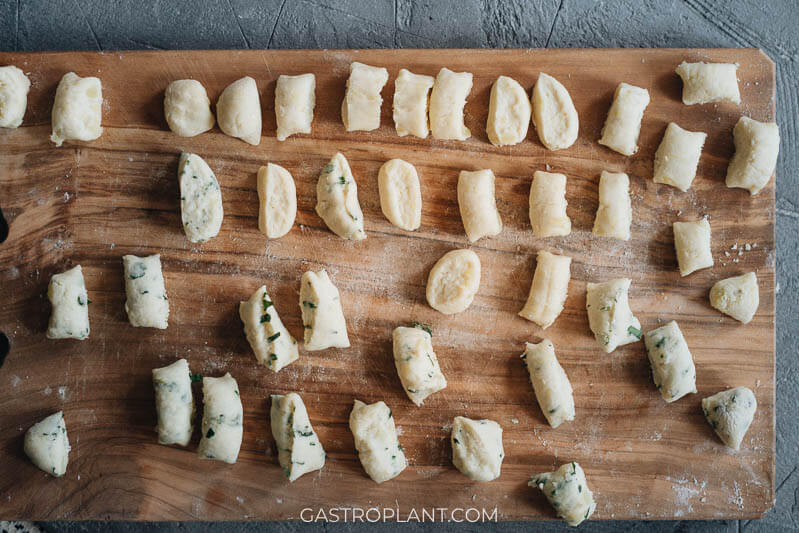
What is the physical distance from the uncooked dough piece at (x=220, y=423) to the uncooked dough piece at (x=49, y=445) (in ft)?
1.82

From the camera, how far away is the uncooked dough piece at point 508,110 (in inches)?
92.7

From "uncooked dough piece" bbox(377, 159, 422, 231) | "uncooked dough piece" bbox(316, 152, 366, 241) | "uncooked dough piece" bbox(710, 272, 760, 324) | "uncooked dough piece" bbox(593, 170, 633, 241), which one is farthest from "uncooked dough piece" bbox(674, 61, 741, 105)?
"uncooked dough piece" bbox(316, 152, 366, 241)

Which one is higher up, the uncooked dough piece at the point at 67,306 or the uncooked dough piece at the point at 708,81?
the uncooked dough piece at the point at 708,81

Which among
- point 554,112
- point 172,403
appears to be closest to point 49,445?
point 172,403

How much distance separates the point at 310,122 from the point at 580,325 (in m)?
1.40

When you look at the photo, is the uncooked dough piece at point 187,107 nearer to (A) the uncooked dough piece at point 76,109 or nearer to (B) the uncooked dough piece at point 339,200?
(A) the uncooked dough piece at point 76,109

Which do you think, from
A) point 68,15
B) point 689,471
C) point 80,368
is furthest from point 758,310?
point 68,15

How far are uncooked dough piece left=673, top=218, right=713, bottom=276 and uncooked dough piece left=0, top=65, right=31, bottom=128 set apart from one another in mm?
2685

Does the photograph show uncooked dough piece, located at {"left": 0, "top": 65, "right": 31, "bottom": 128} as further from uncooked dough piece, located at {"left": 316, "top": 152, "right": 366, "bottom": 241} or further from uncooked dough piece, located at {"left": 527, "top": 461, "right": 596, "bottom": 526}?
uncooked dough piece, located at {"left": 527, "top": 461, "right": 596, "bottom": 526}

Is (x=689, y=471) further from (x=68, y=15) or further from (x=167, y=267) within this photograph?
(x=68, y=15)

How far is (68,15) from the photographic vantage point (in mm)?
2529

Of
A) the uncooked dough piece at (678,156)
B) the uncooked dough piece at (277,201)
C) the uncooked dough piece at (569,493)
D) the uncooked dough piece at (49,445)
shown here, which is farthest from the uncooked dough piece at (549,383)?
the uncooked dough piece at (49,445)

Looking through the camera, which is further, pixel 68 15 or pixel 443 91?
pixel 68 15

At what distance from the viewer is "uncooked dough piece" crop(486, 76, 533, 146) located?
2.36 meters
